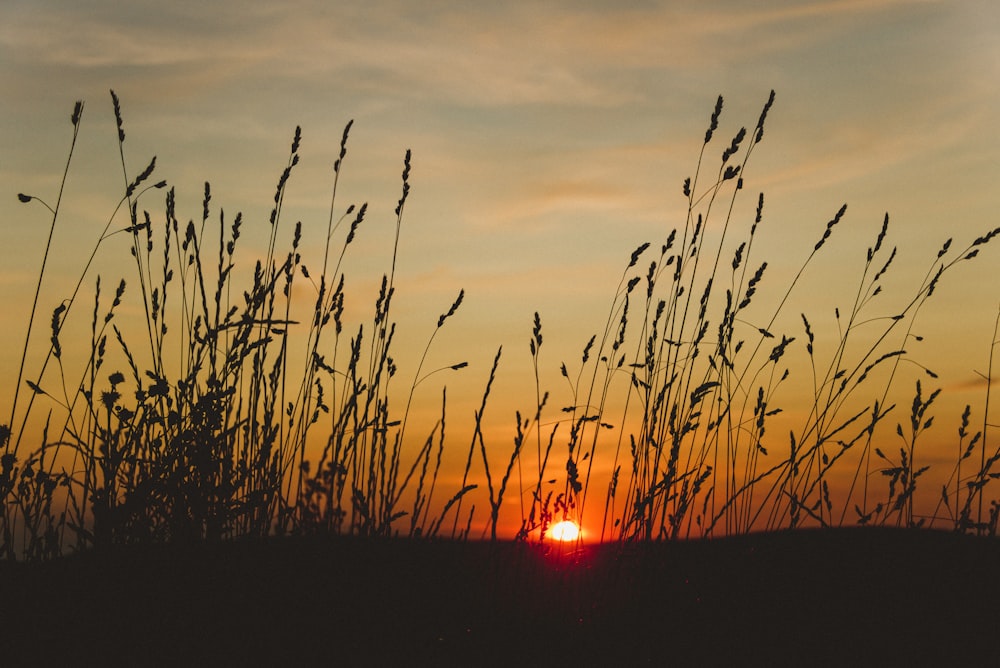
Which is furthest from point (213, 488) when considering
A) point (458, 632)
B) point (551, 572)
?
point (551, 572)

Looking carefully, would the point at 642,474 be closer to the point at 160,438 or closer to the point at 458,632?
the point at 458,632

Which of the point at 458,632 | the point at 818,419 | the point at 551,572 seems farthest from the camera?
the point at 818,419

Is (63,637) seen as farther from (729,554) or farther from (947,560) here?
(947,560)

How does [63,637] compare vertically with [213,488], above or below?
below

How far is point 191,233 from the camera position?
10.3 feet

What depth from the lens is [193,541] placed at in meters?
2.62

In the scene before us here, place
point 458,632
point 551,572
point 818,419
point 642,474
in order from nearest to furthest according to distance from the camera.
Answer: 1. point 458,632
2. point 551,572
3. point 642,474
4. point 818,419

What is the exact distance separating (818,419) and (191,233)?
7.25 feet

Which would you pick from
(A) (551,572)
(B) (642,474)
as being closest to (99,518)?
(A) (551,572)

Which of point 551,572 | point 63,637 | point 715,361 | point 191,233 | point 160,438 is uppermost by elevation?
point 191,233

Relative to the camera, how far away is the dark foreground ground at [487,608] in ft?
7.50

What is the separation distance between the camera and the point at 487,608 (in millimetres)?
2738

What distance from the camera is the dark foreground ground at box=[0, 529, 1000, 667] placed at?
229cm

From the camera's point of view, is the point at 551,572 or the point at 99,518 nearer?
the point at 99,518
